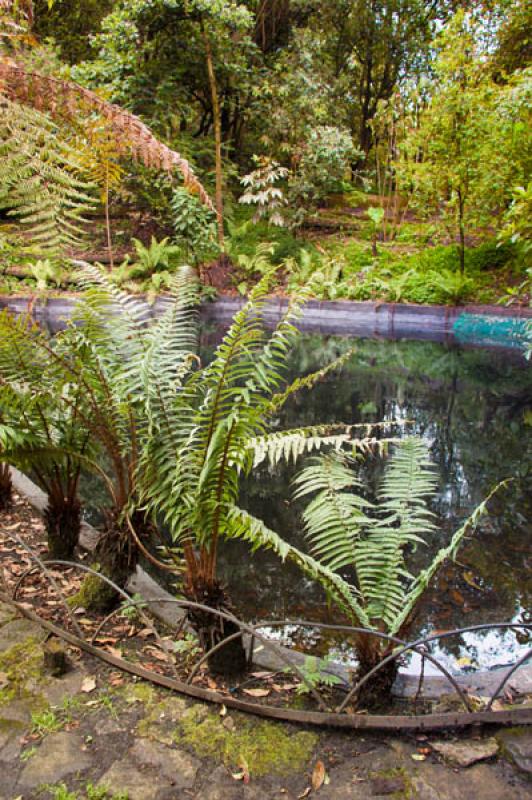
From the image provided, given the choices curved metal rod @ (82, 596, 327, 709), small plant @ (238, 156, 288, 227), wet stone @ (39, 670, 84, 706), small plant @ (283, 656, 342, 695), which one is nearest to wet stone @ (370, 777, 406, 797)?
curved metal rod @ (82, 596, 327, 709)

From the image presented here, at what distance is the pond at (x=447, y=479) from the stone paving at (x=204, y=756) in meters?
0.76

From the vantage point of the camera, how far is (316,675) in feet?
6.68

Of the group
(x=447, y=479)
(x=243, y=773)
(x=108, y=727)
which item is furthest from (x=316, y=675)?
(x=447, y=479)

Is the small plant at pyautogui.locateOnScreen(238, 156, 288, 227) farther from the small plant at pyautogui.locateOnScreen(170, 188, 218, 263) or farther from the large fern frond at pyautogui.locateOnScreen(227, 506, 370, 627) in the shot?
the large fern frond at pyautogui.locateOnScreen(227, 506, 370, 627)

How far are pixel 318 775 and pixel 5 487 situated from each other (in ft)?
8.07

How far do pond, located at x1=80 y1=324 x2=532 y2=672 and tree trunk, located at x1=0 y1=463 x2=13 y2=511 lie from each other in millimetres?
987

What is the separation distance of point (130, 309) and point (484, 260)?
429 inches

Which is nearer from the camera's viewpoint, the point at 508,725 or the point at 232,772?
the point at 232,772

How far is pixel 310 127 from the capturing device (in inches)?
512

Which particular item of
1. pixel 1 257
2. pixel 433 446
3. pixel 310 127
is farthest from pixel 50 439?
pixel 310 127

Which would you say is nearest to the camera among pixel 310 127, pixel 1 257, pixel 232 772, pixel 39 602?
pixel 232 772

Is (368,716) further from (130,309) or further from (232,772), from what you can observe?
(130,309)

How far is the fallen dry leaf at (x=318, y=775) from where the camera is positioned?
62.9 inches

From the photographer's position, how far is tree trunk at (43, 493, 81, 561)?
2775 mm
